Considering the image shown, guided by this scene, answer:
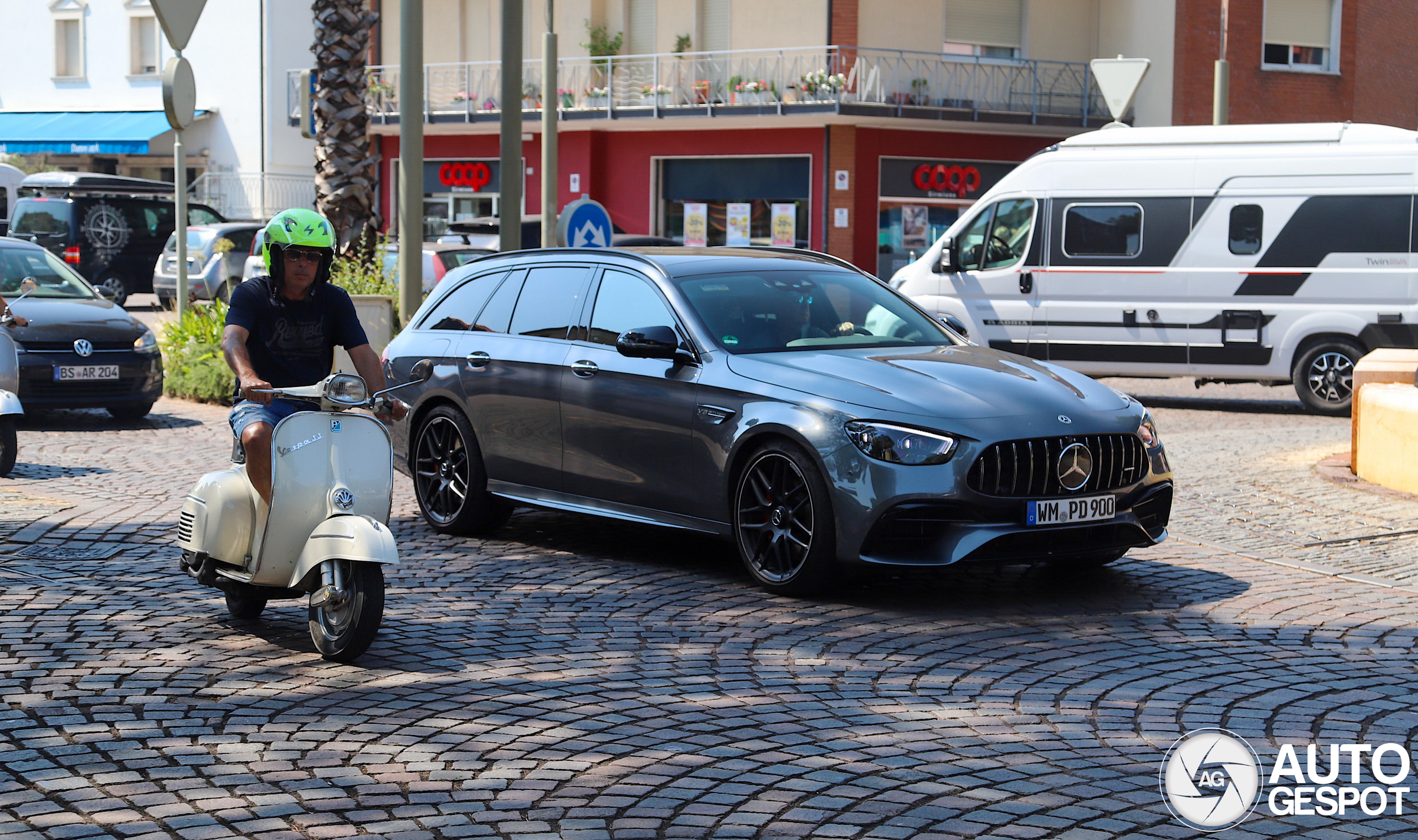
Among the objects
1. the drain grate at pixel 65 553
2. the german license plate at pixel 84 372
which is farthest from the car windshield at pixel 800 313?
the german license plate at pixel 84 372

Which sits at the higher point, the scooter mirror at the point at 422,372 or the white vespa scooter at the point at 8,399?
the scooter mirror at the point at 422,372

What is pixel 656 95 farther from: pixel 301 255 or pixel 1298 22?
pixel 301 255

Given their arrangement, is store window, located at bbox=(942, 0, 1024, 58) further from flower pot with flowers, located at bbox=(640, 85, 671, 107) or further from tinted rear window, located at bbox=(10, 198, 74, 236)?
tinted rear window, located at bbox=(10, 198, 74, 236)

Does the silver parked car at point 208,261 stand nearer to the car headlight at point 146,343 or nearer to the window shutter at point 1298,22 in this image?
the car headlight at point 146,343

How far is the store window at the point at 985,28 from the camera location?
31.4 metres

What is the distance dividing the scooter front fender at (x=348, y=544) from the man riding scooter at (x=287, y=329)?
328mm

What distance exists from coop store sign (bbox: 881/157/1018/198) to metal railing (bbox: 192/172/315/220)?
17.1 metres

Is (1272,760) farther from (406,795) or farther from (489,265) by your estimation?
(489,265)

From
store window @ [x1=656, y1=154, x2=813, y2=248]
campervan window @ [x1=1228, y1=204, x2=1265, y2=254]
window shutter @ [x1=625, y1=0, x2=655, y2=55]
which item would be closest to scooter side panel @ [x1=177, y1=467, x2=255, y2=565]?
campervan window @ [x1=1228, y1=204, x2=1265, y2=254]

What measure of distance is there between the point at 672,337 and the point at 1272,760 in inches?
146

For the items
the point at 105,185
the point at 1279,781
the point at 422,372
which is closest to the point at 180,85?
the point at 422,372

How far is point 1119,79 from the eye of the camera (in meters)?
16.5

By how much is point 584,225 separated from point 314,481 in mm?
8638

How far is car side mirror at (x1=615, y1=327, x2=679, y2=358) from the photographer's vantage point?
7.67 metres
